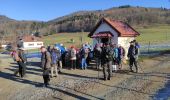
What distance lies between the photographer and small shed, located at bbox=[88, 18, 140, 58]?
79.4 ft

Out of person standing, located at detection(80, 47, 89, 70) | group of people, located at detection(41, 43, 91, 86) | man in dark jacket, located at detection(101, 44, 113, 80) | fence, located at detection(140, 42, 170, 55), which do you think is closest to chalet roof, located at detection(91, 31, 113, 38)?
group of people, located at detection(41, 43, 91, 86)

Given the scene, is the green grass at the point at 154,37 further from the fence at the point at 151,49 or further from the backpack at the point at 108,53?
the backpack at the point at 108,53

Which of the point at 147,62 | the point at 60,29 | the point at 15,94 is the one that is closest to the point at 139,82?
the point at 15,94

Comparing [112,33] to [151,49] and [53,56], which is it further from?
[151,49]

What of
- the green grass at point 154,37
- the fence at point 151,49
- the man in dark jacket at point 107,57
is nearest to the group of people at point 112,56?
the man in dark jacket at point 107,57

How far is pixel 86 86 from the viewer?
15.2 meters

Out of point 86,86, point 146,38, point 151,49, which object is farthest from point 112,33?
point 146,38

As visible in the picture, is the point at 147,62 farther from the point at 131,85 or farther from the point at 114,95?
the point at 114,95

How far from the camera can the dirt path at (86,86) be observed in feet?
44.4

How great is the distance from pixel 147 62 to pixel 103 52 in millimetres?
8572

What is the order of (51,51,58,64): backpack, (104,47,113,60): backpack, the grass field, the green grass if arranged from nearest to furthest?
1. (104,47,113,60): backpack
2. (51,51,58,64): backpack
3. the green grass
4. the grass field

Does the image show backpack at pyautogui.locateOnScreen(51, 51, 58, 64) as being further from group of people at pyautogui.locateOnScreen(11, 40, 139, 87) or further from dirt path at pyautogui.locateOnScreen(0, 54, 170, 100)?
dirt path at pyautogui.locateOnScreen(0, 54, 170, 100)

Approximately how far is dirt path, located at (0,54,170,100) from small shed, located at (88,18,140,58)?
4.81 meters

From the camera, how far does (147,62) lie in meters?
23.9
